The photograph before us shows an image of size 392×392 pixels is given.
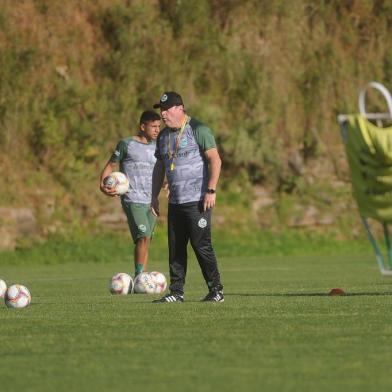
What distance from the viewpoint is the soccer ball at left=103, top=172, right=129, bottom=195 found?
17984 mm

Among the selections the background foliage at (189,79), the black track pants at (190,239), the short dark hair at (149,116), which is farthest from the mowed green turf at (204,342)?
the background foliage at (189,79)

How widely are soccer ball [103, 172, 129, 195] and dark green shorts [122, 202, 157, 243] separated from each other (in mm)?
638

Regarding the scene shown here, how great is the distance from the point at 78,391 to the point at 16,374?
855mm

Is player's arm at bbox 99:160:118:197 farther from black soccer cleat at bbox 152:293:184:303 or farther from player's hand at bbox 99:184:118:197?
black soccer cleat at bbox 152:293:184:303

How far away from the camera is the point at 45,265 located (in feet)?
95.6

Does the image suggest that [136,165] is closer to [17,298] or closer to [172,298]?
[172,298]

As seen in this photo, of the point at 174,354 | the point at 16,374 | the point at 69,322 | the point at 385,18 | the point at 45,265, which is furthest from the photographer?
the point at 385,18

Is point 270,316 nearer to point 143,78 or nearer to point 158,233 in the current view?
point 158,233

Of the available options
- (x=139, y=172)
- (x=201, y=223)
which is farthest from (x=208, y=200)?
(x=139, y=172)

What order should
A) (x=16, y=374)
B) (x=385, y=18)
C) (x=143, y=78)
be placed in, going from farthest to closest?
1. (x=385, y=18)
2. (x=143, y=78)
3. (x=16, y=374)

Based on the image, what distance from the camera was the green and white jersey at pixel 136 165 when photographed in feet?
61.7

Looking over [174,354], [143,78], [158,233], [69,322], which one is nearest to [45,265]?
[158,233]

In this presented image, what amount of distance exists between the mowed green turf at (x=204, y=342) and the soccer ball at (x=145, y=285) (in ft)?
1.41

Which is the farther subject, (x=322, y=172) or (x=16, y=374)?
(x=322, y=172)
